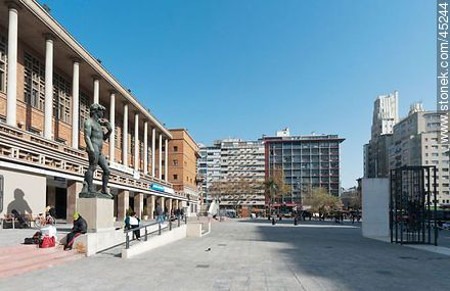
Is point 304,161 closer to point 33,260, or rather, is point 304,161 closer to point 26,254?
point 26,254

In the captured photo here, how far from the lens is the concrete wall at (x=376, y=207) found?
27.3 meters

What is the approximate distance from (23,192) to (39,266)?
13795 mm

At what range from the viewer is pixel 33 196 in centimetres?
2442

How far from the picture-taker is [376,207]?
27.6 meters

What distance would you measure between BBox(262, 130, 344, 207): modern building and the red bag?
5481 inches

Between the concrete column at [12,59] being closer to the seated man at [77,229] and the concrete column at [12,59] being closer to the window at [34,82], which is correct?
the window at [34,82]

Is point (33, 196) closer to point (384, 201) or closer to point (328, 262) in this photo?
point (328, 262)

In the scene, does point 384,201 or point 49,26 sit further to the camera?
point 49,26

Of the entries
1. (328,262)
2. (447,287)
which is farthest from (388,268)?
Result: (447,287)

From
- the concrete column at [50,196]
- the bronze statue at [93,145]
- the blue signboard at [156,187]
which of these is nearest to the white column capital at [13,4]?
the concrete column at [50,196]

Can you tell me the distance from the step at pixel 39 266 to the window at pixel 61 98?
25640 mm

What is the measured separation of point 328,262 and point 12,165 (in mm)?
16877

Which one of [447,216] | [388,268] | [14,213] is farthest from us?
[447,216]

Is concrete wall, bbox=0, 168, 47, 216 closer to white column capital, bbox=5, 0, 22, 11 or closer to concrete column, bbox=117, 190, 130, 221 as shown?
white column capital, bbox=5, 0, 22, 11
